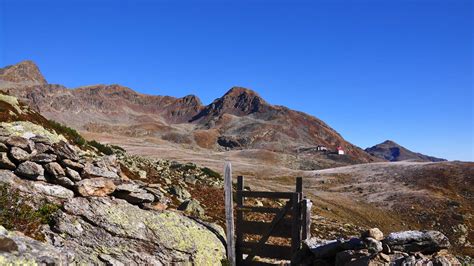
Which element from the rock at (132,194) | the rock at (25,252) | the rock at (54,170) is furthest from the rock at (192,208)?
the rock at (25,252)

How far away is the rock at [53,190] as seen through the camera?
395 inches

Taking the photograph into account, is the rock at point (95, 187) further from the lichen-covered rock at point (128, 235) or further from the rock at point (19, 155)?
the rock at point (19, 155)

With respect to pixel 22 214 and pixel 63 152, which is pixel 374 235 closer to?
pixel 63 152

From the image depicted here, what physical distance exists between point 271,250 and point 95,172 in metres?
6.50

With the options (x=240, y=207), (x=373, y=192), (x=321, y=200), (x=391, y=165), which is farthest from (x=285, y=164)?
(x=240, y=207)

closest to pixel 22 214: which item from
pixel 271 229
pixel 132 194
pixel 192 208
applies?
pixel 132 194

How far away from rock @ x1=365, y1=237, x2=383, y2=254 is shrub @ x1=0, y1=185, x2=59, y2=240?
8113 millimetres

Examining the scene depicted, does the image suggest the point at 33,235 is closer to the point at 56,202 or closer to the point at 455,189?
the point at 56,202

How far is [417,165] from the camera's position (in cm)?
6912

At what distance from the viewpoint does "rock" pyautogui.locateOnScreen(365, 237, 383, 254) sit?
34.6ft

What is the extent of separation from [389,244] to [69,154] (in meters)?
9.11

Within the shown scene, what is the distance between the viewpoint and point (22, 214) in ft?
29.2

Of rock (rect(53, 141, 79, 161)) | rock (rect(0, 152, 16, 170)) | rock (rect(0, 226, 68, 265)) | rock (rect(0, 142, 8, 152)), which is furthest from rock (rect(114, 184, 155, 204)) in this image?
rock (rect(0, 226, 68, 265))

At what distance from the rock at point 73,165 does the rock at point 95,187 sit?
1.36ft
